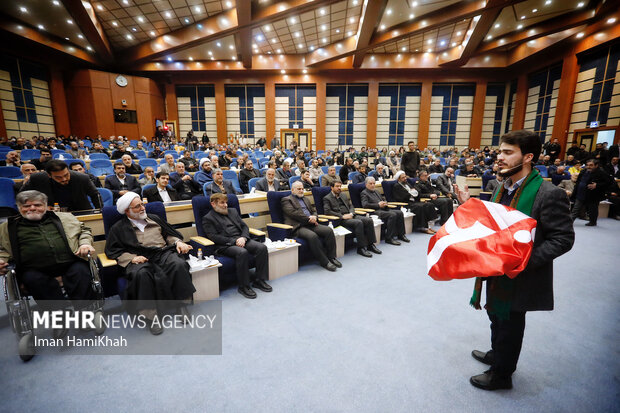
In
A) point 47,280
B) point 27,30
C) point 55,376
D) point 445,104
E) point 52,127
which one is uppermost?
point 27,30

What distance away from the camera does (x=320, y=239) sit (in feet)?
11.7

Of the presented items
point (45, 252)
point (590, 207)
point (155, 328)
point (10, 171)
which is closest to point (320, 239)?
point (155, 328)

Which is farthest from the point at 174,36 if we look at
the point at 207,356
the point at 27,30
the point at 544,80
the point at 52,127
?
the point at 544,80

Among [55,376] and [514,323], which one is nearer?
[514,323]

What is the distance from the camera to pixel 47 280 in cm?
204

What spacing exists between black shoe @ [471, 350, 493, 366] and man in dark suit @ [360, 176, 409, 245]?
2.51 metres

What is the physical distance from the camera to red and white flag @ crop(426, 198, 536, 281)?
1.16m

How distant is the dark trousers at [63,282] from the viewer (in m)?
2.00

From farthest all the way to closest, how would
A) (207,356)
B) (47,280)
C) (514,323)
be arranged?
(47,280), (207,356), (514,323)

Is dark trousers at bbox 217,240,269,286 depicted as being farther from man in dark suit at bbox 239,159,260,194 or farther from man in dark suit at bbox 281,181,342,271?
man in dark suit at bbox 239,159,260,194

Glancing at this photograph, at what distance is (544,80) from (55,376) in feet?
57.6

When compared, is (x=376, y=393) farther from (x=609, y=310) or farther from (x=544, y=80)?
(x=544, y=80)

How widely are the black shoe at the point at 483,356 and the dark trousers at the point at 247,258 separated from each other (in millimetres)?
1935

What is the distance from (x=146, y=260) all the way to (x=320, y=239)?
1941 mm
